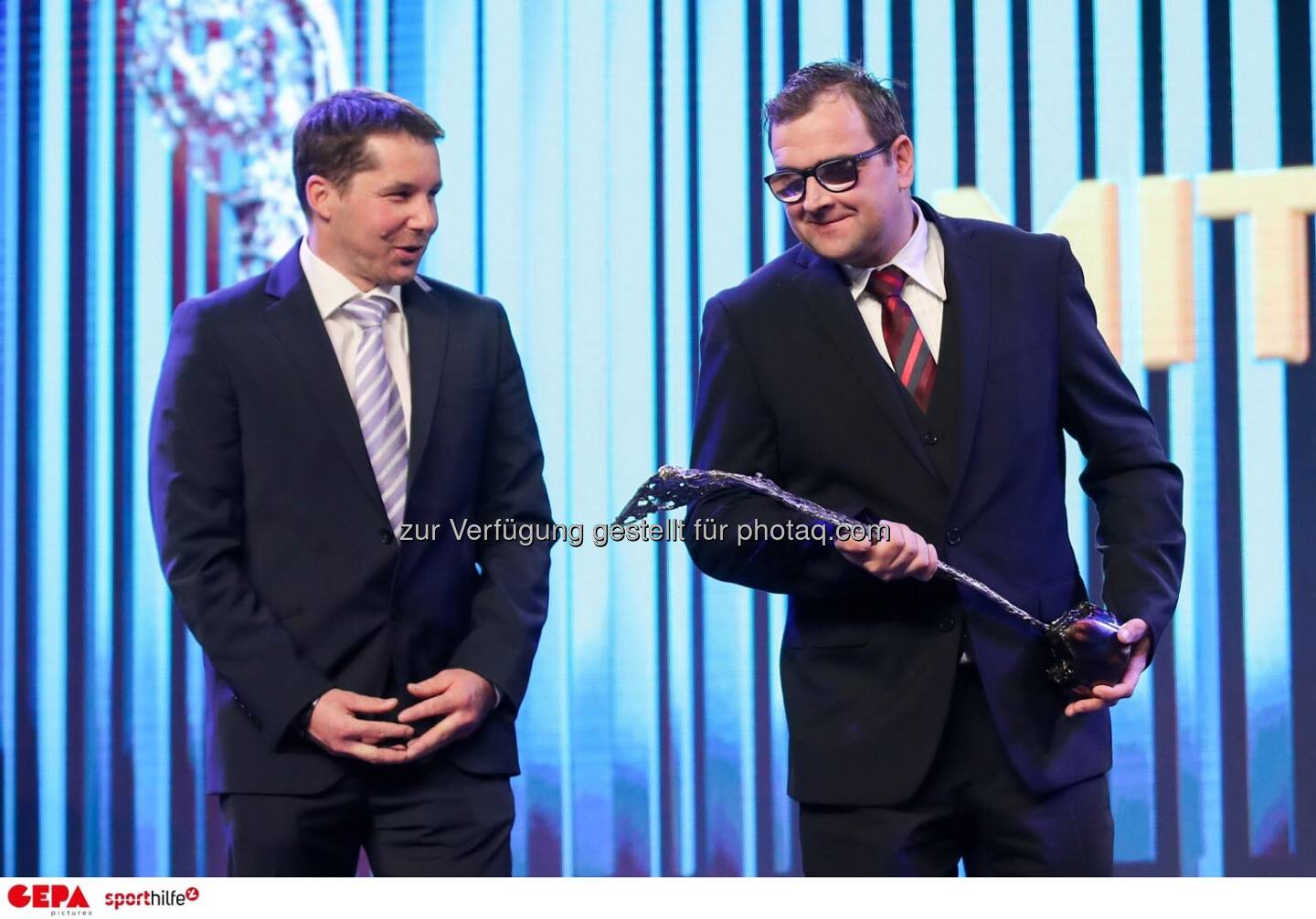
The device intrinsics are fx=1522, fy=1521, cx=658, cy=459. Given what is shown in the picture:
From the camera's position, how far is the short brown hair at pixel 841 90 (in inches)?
94.4

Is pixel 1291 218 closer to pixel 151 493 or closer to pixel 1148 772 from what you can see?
pixel 1148 772

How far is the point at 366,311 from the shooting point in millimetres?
2523

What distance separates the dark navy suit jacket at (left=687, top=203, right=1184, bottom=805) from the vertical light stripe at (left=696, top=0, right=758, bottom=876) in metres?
0.86

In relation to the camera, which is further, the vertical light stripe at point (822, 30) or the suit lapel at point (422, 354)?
the vertical light stripe at point (822, 30)

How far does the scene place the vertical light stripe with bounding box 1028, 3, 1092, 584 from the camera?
10.3ft

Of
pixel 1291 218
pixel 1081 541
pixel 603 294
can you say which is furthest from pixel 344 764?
pixel 1291 218

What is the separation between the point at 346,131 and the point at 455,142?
0.79m

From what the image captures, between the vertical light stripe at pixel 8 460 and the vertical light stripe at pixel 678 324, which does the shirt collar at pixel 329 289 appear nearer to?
the vertical light stripe at pixel 678 324

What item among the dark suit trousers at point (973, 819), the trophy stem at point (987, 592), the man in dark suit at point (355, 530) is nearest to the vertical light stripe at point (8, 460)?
the man in dark suit at point (355, 530)

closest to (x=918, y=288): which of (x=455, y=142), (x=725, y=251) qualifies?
(x=725, y=251)

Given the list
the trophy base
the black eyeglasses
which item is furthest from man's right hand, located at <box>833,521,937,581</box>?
the black eyeglasses

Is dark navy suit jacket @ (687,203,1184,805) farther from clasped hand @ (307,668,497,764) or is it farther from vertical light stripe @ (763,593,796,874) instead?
vertical light stripe @ (763,593,796,874)

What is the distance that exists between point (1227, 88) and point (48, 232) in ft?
8.49

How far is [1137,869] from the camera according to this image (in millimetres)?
3176
